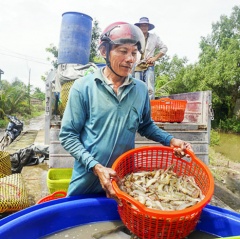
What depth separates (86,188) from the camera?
1.82 metres

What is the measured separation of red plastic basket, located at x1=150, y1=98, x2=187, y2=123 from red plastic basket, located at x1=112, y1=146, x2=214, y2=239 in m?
2.87

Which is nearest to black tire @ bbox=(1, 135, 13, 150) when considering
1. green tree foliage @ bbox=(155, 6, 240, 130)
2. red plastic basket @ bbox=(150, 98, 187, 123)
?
red plastic basket @ bbox=(150, 98, 187, 123)

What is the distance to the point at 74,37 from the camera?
5.99m

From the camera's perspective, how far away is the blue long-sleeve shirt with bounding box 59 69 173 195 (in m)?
1.69

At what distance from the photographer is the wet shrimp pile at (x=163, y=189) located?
152 cm

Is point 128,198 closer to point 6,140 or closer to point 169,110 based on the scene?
point 169,110

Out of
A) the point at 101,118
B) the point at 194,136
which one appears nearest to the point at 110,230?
the point at 101,118

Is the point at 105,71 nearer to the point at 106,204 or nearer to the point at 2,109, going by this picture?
the point at 106,204

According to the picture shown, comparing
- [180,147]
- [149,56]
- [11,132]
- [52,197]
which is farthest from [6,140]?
[180,147]

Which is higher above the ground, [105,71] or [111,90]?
[105,71]

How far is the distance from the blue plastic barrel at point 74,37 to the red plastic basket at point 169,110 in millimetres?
2500

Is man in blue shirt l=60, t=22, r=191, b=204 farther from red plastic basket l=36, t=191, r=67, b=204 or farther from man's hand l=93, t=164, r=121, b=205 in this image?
red plastic basket l=36, t=191, r=67, b=204

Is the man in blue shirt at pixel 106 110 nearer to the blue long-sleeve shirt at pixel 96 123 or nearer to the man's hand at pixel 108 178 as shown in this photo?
the blue long-sleeve shirt at pixel 96 123

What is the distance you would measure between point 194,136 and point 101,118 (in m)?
2.87
